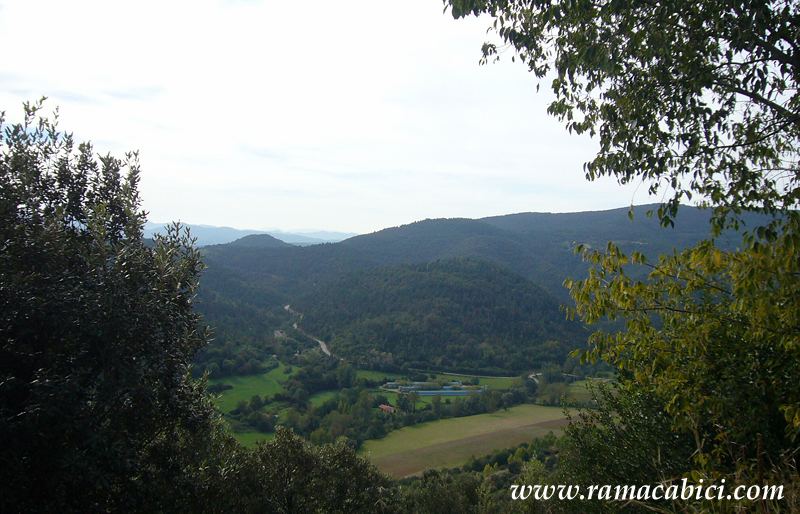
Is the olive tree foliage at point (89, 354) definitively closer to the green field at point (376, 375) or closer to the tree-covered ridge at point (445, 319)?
the green field at point (376, 375)

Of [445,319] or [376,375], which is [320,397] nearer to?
[376,375]

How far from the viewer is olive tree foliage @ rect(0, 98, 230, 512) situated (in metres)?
4.10

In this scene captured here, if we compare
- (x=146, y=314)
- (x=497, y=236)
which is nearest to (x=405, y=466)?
(x=146, y=314)

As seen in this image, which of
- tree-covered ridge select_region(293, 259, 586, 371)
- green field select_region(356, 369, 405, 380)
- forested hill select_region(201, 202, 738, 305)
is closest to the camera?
green field select_region(356, 369, 405, 380)

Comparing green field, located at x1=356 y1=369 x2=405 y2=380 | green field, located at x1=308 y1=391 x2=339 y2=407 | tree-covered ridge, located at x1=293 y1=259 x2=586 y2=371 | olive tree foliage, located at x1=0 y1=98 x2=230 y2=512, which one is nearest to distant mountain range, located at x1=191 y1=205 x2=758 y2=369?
tree-covered ridge, located at x1=293 y1=259 x2=586 y2=371

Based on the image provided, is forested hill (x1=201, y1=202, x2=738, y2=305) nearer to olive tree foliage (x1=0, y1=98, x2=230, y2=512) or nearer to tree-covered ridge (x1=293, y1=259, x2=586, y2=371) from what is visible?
tree-covered ridge (x1=293, y1=259, x2=586, y2=371)

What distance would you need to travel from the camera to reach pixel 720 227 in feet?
13.4

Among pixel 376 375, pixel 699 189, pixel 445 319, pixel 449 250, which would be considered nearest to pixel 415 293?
pixel 445 319

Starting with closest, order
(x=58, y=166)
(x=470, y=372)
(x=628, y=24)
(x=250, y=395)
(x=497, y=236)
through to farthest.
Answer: (x=628, y=24) → (x=58, y=166) → (x=250, y=395) → (x=470, y=372) → (x=497, y=236)

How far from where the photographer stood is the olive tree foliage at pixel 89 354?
410 cm

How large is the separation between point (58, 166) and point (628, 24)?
7.92m

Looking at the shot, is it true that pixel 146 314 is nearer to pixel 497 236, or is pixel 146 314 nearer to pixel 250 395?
pixel 250 395

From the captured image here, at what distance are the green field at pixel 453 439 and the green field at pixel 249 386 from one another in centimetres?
993

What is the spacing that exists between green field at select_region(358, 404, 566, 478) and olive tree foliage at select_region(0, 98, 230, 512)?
20836mm
